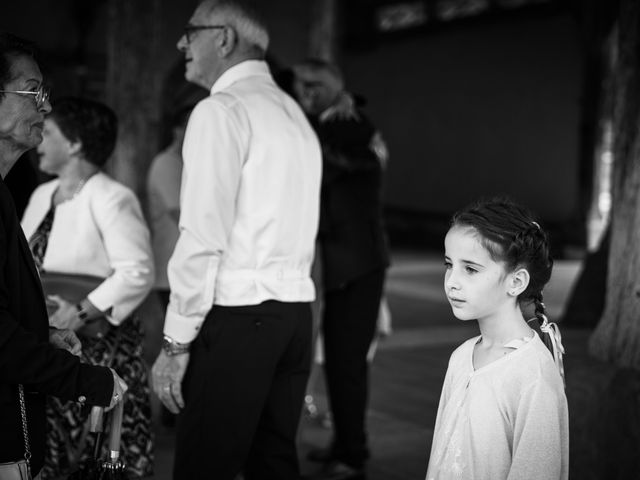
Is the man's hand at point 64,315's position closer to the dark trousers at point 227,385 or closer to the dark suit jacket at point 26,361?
the dark trousers at point 227,385

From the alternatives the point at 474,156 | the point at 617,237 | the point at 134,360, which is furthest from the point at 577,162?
the point at 134,360

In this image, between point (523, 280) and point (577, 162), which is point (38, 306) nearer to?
point (523, 280)

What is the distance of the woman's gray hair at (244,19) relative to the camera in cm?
267

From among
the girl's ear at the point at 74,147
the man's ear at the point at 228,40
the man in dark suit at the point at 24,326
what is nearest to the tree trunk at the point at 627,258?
the man's ear at the point at 228,40

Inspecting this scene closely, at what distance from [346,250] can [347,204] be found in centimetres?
20

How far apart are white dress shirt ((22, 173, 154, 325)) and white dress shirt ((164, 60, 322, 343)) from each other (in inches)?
21.3

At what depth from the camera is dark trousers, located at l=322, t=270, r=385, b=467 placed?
13.0 ft

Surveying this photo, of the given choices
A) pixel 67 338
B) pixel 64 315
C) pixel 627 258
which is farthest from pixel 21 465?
pixel 627 258

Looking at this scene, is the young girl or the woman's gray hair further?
the woman's gray hair

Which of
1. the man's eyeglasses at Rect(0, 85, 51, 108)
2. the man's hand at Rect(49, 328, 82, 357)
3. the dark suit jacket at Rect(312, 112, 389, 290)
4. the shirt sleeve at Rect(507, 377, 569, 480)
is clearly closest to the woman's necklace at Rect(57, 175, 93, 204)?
the man's hand at Rect(49, 328, 82, 357)

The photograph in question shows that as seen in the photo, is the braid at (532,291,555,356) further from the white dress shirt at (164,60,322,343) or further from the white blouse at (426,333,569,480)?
the white dress shirt at (164,60,322,343)

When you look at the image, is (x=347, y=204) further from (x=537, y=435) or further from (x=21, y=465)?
(x=21, y=465)

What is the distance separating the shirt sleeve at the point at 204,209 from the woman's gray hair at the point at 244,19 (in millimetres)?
265

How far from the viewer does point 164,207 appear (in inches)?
158
